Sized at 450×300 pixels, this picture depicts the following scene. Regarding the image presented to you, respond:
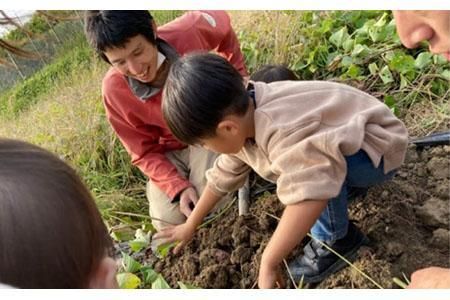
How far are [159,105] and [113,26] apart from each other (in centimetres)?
28

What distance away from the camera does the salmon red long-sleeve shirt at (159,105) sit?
159 centimetres

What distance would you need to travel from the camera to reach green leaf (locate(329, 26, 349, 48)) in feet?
6.15

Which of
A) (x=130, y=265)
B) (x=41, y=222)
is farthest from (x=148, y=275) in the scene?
(x=41, y=222)

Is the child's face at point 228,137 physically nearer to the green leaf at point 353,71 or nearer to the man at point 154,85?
the man at point 154,85

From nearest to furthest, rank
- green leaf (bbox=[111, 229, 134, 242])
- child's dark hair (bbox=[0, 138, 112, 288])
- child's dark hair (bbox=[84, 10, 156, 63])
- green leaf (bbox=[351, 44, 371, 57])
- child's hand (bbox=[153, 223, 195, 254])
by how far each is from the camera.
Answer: child's dark hair (bbox=[0, 138, 112, 288]) < child's dark hair (bbox=[84, 10, 156, 63]) < child's hand (bbox=[153, 223, 195, 254]) < green leaf (bbox=[111, 229, 134, 242]) < green leaf (bbox=[351, 44, 371, 57])

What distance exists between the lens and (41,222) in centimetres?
65

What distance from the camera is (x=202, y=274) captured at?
4.56 ft

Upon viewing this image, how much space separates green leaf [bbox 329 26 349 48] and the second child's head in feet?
2.56

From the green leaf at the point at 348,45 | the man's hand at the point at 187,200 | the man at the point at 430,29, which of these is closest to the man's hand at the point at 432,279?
the man at the point at 430,29

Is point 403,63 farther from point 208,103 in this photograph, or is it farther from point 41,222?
point 41,222

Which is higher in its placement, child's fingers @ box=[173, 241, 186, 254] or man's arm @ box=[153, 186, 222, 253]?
man's arm @ box=[153, 186, 222, 253]

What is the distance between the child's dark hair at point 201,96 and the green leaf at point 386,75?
0.68 meters

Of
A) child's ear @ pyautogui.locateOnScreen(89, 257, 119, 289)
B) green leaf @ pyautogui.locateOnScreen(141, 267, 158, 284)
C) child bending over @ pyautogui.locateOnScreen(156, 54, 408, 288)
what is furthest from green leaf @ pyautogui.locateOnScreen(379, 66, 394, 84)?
child's ear @ pyautogui.locateOnScreen(89, 257, 119, 289)

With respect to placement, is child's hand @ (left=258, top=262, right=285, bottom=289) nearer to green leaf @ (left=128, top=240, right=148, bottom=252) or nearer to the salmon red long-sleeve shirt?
green leaf @ (left=128, top=240, right=148, bottom=252)
